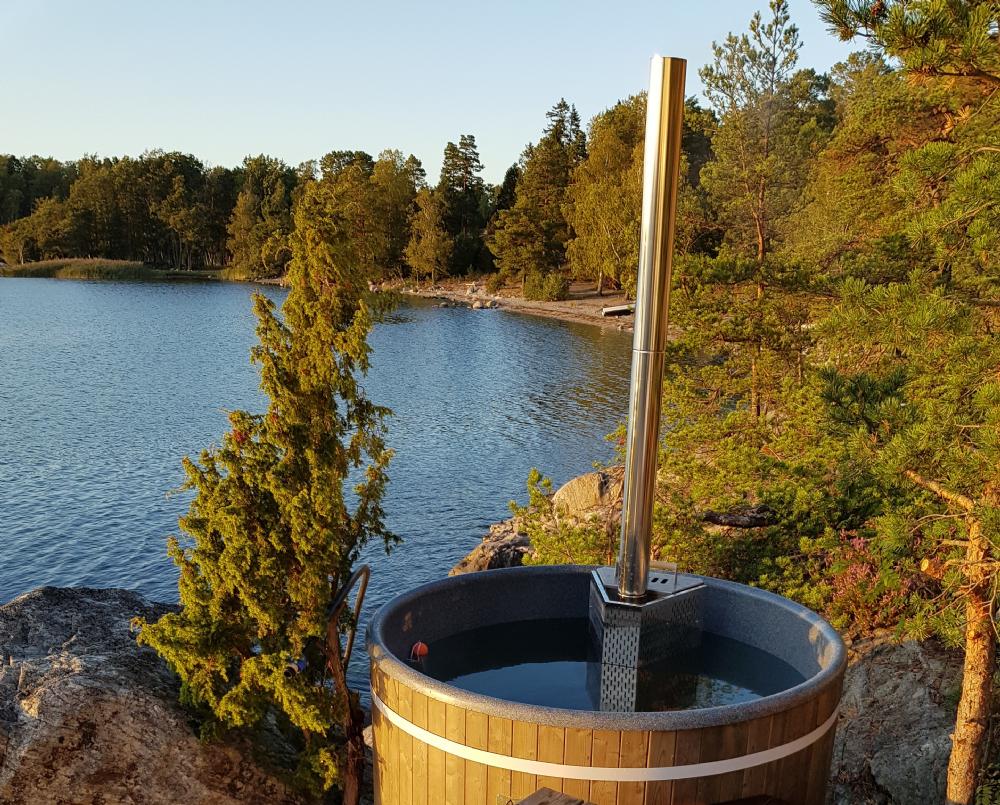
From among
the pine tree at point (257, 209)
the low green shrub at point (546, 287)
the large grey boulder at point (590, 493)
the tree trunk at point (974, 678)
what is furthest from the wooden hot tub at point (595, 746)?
the pine tree at point (257, 209)

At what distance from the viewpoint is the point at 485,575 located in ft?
22.9

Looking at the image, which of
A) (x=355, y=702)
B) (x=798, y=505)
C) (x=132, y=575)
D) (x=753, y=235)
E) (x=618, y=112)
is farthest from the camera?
(x=618, y=112)

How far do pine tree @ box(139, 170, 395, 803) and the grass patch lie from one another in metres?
74.4

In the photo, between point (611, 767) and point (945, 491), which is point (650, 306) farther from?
point (611, 767)

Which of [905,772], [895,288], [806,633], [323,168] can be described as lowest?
[905,772]

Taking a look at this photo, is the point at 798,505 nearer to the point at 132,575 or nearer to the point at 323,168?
the point at 132,575

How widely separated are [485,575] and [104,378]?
2564 cm

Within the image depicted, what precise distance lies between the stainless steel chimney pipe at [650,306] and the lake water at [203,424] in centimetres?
366

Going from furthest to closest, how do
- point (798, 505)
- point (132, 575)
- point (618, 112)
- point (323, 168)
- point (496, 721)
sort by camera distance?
point (323, 168) → point (618, 112) → point (132, 575) → point (798, 505) → point (496, 721)

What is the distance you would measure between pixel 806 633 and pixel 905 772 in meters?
1.64

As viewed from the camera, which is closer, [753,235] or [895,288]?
[895,288]

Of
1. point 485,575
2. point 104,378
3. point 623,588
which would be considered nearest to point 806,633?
point 623,588

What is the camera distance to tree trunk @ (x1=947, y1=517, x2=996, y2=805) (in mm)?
5285

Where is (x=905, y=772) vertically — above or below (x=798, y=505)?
below
